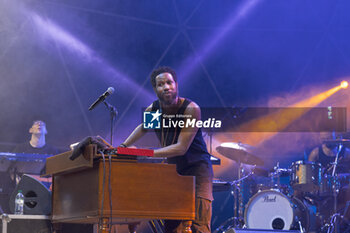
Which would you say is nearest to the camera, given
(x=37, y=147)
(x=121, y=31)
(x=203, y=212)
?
(x=203, y=212)

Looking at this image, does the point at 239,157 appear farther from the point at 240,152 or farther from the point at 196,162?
the point at 196,162

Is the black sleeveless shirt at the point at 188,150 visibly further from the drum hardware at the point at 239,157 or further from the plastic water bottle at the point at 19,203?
the drum hardware at the point at 239,157

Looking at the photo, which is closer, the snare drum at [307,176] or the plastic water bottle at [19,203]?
the plastic water bottle at [19,203]

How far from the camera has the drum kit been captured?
22.6 ft

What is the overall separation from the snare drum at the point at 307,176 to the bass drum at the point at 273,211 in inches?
9.1

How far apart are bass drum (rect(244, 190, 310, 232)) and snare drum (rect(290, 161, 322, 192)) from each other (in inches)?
9.1

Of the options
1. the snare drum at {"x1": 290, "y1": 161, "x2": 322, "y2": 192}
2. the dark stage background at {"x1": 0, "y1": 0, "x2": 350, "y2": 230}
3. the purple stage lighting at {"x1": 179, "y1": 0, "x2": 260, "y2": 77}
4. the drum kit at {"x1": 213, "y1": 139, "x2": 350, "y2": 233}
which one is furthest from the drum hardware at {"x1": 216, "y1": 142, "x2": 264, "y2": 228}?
the purple stage lighting at {"x1": 179, "y1": 0, "x2": 260, "y2": 77}

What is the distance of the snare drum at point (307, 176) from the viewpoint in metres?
6.93

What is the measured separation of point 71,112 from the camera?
817 cm

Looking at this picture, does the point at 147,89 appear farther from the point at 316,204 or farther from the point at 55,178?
the point at 55,178

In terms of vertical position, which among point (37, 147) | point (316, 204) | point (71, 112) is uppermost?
point (71, 112)

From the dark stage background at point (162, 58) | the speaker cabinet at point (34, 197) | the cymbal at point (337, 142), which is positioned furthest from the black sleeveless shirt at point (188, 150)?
the dark stage background at point (162, 58)

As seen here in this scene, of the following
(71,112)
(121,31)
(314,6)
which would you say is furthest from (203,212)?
(314,6)

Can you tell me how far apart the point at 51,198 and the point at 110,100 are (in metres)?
4.82
